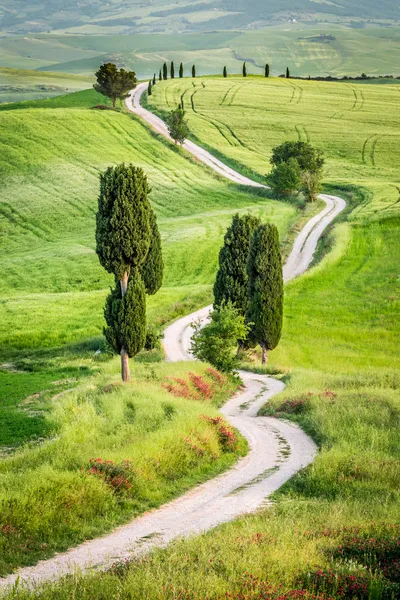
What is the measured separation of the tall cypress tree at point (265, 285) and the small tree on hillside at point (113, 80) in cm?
9654

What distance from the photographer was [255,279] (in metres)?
47.8

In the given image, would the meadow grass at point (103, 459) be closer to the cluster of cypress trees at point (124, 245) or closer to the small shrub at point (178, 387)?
the small shrub at point (178, 387)

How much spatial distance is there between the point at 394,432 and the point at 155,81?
6798 inches

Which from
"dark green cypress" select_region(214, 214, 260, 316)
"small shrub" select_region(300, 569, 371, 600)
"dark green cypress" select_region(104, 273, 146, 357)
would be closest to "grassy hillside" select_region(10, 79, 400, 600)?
"small shrub" select_region(300, 569, 371, 600)

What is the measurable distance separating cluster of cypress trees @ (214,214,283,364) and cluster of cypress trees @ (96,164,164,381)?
39.5 ft

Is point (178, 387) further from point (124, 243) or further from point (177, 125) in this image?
point (177, 125)

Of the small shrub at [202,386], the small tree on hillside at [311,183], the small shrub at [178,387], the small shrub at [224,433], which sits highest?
the small tree on hillside at [311,183]

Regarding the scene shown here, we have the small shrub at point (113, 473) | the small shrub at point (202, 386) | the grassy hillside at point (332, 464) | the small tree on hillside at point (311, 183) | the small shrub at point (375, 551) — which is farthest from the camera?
the small tree on hillside at point (311, 183)

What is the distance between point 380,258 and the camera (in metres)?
74.4

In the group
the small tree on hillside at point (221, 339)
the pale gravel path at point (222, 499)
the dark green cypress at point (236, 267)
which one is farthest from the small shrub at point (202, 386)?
the dark green cypress at point (236, 267)

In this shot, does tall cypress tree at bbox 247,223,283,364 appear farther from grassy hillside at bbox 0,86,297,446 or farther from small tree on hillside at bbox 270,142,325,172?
small tree on hillside at bbox 270,142,325,172

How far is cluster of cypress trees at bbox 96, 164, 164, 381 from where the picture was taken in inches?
1321

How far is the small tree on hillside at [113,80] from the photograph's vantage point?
135 metres

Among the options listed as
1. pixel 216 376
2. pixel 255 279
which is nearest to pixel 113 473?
pixel 216 376
